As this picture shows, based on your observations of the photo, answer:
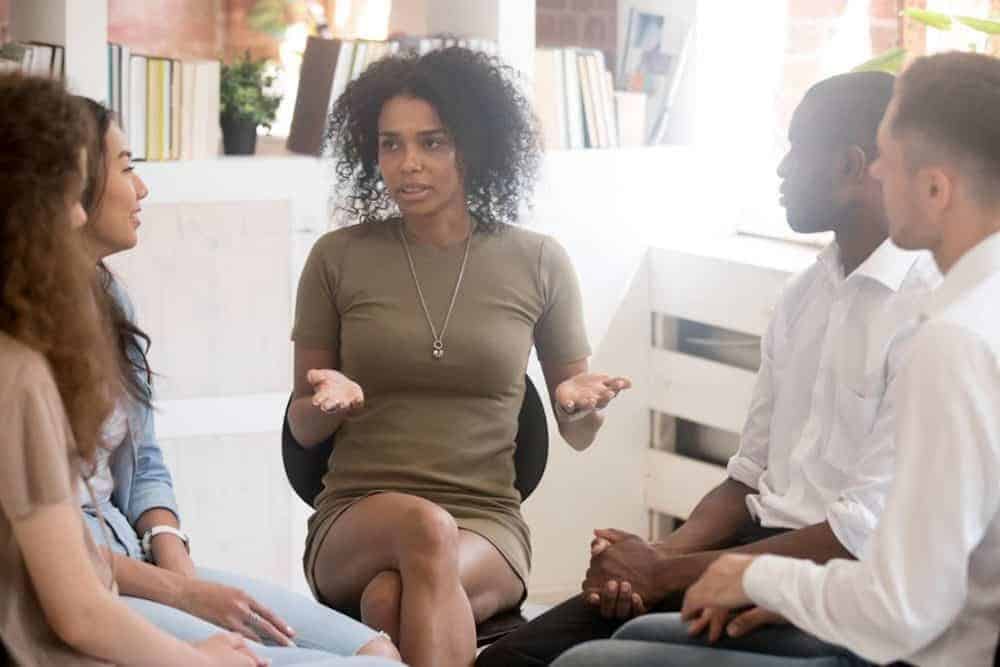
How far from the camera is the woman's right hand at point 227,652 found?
190 centimetres

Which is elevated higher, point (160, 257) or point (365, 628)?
point (160, 257)

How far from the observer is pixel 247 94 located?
153 inches

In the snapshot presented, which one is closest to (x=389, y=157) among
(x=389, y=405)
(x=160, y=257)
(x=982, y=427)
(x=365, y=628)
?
(x=389, y=405)

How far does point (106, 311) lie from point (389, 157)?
0.71m

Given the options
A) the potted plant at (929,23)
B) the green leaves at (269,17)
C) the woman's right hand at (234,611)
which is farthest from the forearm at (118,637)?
the green leaves at (269,17)

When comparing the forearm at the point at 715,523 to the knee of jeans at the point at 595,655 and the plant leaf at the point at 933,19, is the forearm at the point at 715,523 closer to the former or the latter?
the knee of jeans at the point at 595,655

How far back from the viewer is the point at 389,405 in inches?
109

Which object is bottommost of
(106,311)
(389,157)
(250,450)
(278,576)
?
(278,576)

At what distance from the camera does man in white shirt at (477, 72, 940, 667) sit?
7.66 ft

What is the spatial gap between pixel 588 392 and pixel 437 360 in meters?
0.30

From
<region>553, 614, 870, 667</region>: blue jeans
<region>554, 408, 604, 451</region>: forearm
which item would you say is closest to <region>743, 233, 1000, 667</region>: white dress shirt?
<region>553, 614, 870, 667</region>: blue jeans

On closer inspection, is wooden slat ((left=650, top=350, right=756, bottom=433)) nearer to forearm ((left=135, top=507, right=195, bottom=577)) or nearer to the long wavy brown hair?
forearm ((left=135, top=507, right=195, bottom=577))

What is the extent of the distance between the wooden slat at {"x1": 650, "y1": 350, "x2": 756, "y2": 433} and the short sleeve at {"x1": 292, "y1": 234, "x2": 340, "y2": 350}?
1478 mm

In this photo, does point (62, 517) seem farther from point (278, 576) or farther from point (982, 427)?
point (278, 576)
